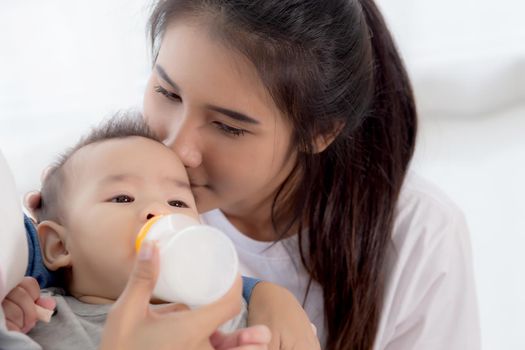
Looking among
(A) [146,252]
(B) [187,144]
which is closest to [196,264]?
(A) [146,252]

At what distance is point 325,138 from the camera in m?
1.29

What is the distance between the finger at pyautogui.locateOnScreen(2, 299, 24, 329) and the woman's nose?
1.08ft

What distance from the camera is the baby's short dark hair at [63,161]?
1012 mm

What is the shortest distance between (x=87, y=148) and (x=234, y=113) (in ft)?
0.69

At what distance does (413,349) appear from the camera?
57.2 inches

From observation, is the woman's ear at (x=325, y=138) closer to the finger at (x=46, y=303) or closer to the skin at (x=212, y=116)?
the skin at (x=212, y=116)

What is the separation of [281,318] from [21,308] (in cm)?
34

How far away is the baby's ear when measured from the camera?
973mm

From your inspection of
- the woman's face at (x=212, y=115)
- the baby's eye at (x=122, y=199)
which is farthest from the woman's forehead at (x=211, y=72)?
the baby's eye at (x=122, y=199)

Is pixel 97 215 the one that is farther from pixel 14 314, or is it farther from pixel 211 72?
→ pixel 211 72

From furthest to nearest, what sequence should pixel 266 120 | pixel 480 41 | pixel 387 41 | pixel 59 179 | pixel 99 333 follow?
pixel 480 41
pixel 387 41
pixel 266 120
pixel 59 179
pixel 99 333

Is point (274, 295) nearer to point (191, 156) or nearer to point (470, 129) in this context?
point (191, 156)

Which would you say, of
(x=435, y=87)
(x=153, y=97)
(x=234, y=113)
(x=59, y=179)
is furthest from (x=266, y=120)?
(x=435, y=87)

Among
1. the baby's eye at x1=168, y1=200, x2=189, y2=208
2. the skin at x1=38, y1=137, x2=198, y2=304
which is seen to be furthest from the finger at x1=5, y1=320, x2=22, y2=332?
the baby's eye at x1=168, y1=200, x2=189, y2=208
